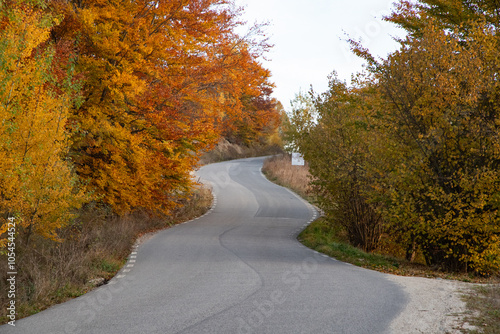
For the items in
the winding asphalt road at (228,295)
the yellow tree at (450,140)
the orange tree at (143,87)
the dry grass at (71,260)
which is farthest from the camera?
the orange tree at (143,87)

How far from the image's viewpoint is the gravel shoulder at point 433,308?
6.62 meters

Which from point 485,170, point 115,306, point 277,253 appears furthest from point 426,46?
point 115,306

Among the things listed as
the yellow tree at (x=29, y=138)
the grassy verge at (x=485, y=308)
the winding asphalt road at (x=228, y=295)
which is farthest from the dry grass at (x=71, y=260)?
the grassy verge at (x=485, y=308)

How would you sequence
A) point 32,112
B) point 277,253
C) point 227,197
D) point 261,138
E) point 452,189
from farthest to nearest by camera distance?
point 261,138, point 227,197, point 277,253, point 452,189, point 32,112

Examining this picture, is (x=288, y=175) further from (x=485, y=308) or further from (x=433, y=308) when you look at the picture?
(x=485, y=308)

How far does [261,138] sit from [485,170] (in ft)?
181

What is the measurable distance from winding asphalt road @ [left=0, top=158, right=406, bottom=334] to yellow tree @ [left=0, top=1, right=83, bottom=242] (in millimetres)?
2245

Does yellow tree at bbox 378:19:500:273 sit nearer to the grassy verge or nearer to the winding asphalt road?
the grassy verge

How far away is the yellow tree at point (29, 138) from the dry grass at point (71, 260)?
2.08ft

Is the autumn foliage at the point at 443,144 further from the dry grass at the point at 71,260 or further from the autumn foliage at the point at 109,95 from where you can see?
the dry grass at the point at 71,260

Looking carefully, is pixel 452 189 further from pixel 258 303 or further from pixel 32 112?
pixel 32 112

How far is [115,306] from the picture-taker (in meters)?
7.89

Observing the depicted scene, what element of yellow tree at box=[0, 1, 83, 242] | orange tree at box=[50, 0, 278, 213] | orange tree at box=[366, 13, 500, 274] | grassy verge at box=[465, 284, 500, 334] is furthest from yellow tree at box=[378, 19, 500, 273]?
yellow tree at box=[0, 1, 83, 242]

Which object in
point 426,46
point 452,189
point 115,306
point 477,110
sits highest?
point 426,46
